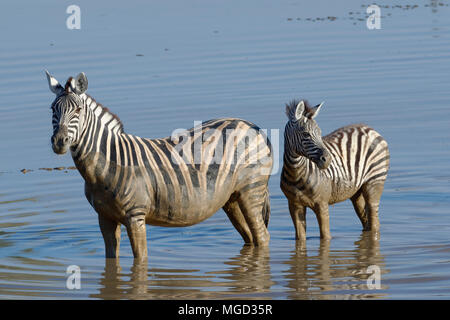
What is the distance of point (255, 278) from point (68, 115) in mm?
2633

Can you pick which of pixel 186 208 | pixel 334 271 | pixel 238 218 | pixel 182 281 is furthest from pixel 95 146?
pixel 334 271

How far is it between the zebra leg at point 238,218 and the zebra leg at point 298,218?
1.87 ft

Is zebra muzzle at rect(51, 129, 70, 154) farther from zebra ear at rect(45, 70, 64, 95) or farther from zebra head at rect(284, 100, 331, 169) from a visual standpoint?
zebra head at rect(284, 100, 331, 169)

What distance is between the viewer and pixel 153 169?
416 inches

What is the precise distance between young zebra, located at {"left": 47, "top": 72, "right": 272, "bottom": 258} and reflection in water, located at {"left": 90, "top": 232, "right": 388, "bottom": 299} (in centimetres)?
30

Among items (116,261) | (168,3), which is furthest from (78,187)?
(168,3)

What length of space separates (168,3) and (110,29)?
5.05 m

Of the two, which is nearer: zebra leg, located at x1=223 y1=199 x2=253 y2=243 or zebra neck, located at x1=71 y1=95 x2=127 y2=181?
zebra neck, located at x1=71 y1=95 x2=127 y2=181

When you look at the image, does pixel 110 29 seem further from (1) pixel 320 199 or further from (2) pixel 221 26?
(1) pixel 320 199

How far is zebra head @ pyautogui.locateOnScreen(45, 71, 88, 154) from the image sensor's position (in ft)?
31.9

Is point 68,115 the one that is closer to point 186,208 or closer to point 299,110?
point 186,208

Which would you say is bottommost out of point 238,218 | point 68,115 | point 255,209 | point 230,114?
point 238,218

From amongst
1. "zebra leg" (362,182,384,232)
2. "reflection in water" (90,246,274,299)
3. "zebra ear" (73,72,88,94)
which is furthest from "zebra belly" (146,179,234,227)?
"zebra leg" (362,182,384,232)

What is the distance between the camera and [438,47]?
928 inches
